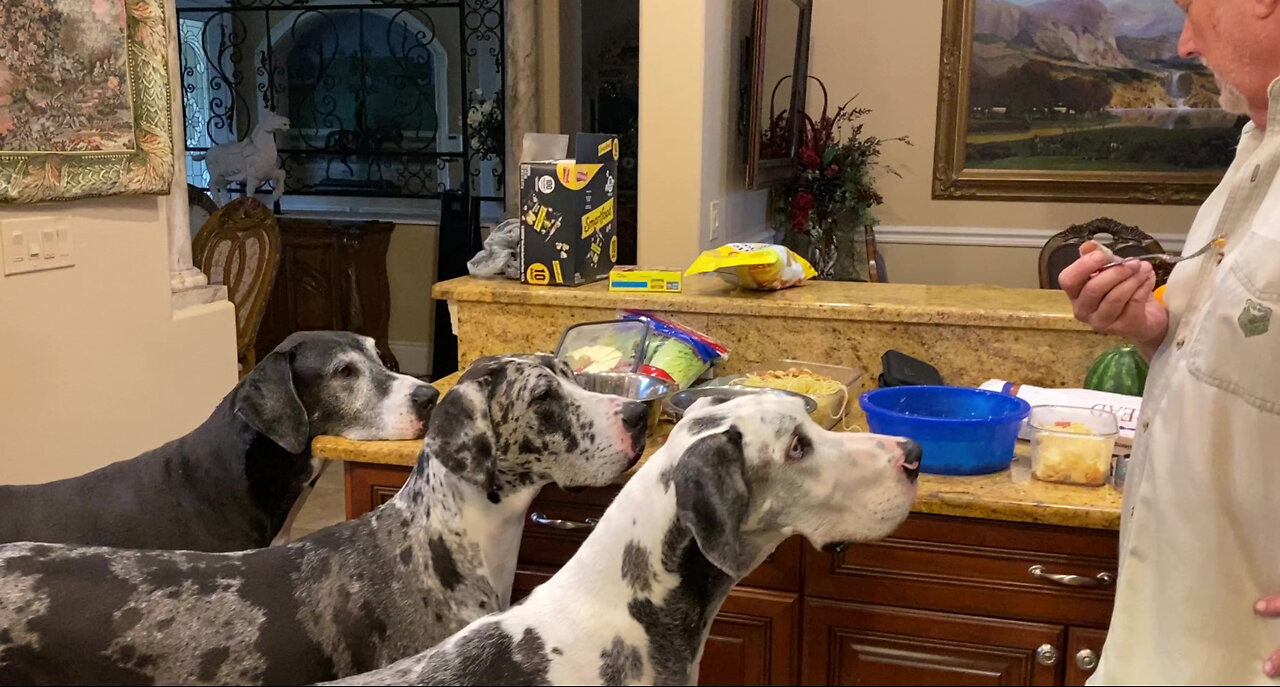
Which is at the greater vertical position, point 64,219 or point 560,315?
point 64,219

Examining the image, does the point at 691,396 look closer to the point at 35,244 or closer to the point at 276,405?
the point at 276,405

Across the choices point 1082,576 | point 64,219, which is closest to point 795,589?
point 1082,576

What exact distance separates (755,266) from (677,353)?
0.32m

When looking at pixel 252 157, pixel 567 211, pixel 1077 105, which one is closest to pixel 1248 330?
pixel 567 211

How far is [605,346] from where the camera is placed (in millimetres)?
1975

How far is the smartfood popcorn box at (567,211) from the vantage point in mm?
2182

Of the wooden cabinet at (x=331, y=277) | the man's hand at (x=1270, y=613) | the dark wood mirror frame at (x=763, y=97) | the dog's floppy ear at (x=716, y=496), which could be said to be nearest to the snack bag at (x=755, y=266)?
the dog's floppy ear at (x=716, y=496)

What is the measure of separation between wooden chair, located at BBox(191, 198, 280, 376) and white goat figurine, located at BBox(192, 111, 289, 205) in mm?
1795

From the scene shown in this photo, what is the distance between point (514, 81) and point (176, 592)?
440cm

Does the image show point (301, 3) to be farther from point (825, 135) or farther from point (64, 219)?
point (64, 219)

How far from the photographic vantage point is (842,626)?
1634mm

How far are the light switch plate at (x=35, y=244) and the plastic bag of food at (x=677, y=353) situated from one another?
152 centimetres

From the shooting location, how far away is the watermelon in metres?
1.91

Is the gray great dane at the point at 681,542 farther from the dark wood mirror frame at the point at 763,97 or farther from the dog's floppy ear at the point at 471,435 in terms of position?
the dark wood mirror frame at the point at 763,97
